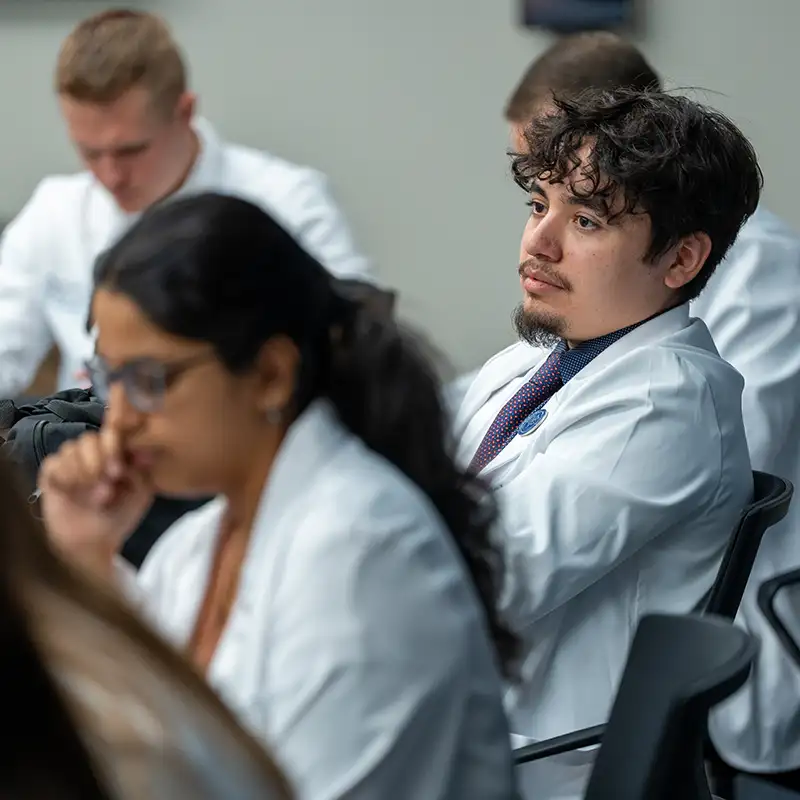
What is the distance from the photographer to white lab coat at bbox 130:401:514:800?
108 centimetres

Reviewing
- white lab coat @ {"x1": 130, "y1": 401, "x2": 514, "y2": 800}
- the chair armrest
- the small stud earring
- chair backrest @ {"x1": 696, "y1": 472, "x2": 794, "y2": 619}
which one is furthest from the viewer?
chair backrest @ {"x1": 696, "y1": 472, "x2": 794, "y2": 619}

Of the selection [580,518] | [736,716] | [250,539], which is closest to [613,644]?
[580,518]

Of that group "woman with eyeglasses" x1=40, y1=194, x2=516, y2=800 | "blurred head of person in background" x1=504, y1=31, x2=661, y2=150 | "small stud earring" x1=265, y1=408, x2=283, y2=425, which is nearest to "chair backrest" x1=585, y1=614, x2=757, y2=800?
"woman with eyeglasses" x1=40, y1=194, x2=516, y2=800

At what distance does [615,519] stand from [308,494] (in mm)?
609

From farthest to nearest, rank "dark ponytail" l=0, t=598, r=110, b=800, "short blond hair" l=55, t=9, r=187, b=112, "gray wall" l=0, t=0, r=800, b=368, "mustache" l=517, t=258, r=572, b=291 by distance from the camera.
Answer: "gray wall" l=0, t=0, r=800, b=368
"short blond hair" l=55, t=9, r=187, b=112
"mustache" l=517, t=258, r=572, b=291
"dark ponytail" l=0, t=598, r=110, b=800

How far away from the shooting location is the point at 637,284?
1.85 meters

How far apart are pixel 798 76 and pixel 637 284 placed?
1.63 metres

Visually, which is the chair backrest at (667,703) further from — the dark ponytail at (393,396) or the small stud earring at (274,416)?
the small stud earring at (274,416)

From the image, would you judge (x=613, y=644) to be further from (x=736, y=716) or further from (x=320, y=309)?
(x=320, y=309)

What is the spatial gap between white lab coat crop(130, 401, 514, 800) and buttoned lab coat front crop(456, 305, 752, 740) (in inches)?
20.3

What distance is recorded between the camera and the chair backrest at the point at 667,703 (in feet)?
3.82

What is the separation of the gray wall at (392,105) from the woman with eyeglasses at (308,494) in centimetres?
220

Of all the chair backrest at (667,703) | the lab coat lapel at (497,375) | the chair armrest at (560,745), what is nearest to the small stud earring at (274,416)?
the chair backrest at (667,703)

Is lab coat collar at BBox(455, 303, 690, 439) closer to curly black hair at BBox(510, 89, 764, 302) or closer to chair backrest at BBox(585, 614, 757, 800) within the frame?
curly black hair at BBox(510, 89, 764, 302)
